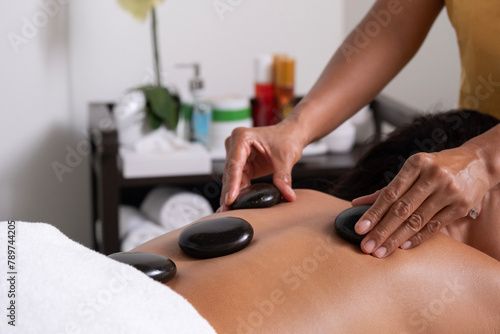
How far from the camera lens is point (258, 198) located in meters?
1.13

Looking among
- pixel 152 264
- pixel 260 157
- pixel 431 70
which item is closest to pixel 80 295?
pixel 152 264

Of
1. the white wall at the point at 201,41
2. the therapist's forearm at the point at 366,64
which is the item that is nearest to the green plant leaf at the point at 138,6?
the white wall at the point at 201,41

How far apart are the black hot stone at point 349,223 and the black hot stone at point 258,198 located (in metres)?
0.16

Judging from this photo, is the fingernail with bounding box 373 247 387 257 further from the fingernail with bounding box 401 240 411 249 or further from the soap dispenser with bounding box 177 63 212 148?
the soap dispenser with bounding box 177 63 212 148

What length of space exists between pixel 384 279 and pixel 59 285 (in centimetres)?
46

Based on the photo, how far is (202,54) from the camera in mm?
2697

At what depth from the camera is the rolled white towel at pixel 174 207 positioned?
2.31 m

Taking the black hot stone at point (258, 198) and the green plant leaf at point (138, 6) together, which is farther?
the green plant leaf at point (138, 6)

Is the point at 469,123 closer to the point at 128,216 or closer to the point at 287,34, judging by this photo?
the point at 128,216

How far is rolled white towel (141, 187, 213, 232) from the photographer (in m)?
2.31

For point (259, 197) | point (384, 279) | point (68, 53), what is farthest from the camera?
point (68, 53)

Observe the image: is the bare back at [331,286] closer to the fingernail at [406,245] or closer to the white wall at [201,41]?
the fingernail at [406,245]

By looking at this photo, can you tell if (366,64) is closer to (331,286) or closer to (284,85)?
(331,286)

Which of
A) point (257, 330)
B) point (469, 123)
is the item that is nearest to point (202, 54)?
point (469, 123)
